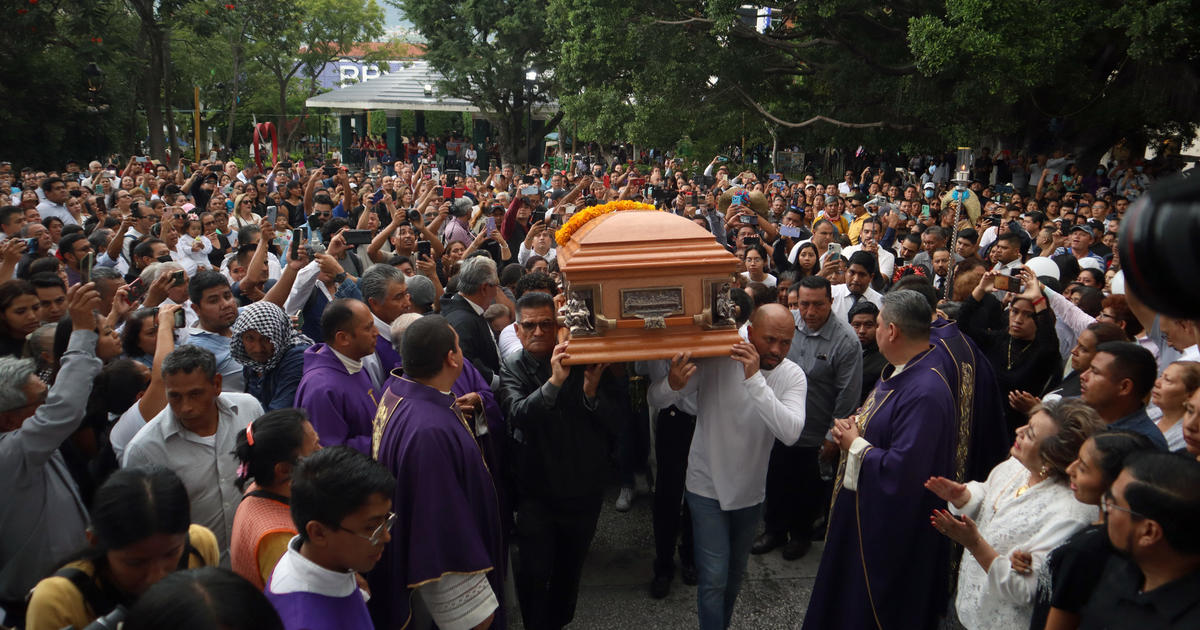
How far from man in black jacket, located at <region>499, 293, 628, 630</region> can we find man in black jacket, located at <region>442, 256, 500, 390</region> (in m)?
0.67

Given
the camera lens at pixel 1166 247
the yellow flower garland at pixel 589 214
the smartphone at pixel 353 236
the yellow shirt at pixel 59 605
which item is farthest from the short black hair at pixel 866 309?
the yellow shirt at pixel 59 605

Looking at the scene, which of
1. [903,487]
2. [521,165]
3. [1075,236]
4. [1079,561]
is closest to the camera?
[1079,561]

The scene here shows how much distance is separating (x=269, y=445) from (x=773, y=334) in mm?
2407

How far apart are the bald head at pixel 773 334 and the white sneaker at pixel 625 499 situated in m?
2.07

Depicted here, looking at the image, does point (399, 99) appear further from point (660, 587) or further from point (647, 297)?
point (647, 297)

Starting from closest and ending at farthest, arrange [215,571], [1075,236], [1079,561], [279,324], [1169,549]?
[215,571]
[1169,549]
[1079,561]
[279,324]
[1075,236]

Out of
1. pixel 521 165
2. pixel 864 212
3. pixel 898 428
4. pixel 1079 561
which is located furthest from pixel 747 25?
pixel 1079 561

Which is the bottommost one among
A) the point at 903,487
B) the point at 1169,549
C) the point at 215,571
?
the point at 903,487

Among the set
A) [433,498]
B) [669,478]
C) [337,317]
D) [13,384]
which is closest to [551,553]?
[669,478]

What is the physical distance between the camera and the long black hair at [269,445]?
2.70 metres

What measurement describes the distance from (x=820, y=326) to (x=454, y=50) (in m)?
24.7

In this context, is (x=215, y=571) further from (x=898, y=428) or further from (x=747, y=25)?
(x=747, y=25)

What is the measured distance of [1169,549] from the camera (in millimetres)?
2209

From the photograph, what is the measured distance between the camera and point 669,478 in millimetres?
4578
